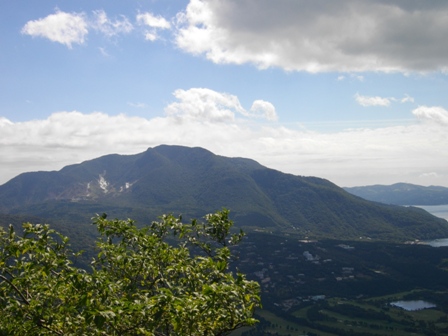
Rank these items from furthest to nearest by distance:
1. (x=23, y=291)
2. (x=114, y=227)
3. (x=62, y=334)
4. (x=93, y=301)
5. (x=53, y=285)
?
(x=114, y=227), (x=23, y=291), (x=53, y=285), (x=62, y=334), (x=93, y=301)

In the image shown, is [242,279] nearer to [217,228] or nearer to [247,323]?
[247,323]

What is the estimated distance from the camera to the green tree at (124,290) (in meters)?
11.6

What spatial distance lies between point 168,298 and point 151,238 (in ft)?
21.1

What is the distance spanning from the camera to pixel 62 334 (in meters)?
14.3

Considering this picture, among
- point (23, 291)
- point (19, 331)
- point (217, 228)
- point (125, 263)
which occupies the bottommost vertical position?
point (19, 331)

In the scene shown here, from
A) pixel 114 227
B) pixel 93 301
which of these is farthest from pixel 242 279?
pixel 114 227

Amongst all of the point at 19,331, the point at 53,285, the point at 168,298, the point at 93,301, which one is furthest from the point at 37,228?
the point at 168,298

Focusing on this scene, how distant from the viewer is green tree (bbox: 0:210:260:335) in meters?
11.6

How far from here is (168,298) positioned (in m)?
11.2

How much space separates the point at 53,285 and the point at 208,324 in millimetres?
6761

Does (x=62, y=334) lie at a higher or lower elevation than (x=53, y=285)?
lower

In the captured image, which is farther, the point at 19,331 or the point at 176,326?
the point at 19,331

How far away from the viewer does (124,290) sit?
52.2ft

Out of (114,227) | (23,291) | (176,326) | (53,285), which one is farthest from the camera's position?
(114,227)
